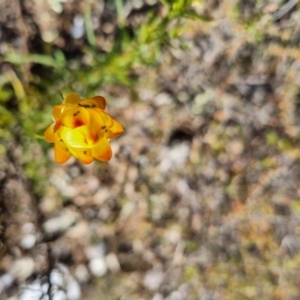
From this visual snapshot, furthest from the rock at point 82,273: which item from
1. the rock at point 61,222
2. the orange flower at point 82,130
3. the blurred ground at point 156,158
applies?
the orange flower at point 82,130

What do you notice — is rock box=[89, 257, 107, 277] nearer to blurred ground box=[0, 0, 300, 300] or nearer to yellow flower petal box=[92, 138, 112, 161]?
blurred ground box=[0, 0, 300, 300]

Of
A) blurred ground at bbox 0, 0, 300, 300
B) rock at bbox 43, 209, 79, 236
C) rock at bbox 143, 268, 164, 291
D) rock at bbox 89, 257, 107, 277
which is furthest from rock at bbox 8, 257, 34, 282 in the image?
rock at bbox 143, 268, 164, 291

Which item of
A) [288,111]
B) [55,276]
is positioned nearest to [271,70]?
[288,111]

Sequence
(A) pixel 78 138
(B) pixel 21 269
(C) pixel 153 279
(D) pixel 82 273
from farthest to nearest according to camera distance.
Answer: (C) pixel 153 279
(D) pixel 82 273
(B) pixel 21 269
(A) pixel 78 138

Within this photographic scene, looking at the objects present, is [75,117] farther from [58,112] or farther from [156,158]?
[156,158]

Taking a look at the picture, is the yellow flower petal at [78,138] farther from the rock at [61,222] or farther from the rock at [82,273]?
the rock at [82,273]

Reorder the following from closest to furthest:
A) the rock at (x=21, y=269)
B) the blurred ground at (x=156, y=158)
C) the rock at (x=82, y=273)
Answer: the blurred ground at (x=156, y=158), the rock at (x=21, y=269), the rock at (x=82, y=273)

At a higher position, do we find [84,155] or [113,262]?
[84,155]

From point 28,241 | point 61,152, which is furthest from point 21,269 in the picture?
point 61,152
